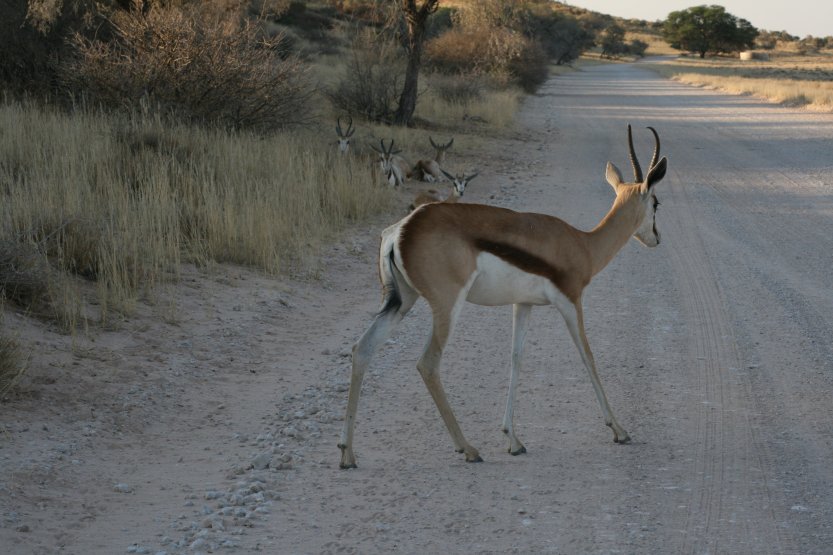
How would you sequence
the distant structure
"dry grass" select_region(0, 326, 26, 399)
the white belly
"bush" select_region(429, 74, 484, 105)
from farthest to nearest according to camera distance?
the distant structure → "bush" select_region(429, 74, 484, 105) → "dry grass" select_region(0, 326, 26, 399) → the white belly

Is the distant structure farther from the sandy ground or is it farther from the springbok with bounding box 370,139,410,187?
the sandy ground

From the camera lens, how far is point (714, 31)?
4316 inches

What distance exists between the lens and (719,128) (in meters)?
25.3

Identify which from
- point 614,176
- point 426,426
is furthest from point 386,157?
point 426,426

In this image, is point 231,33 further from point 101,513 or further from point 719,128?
point 719,128

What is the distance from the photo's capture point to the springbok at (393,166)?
52.2ft

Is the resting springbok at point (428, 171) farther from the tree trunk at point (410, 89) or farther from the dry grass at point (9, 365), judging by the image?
the dry grass at point (9, 365)

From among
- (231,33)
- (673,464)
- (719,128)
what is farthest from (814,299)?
(719,128)

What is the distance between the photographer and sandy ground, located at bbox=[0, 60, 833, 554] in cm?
441

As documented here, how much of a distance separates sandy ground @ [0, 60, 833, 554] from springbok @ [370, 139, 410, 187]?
5.57 meters

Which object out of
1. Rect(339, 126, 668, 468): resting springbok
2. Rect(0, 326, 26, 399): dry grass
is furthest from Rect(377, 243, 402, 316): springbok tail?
Rect(0, 326, 26, 399): dry grass

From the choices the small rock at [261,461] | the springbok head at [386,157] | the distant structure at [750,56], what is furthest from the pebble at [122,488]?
the distant structure at [750,56]

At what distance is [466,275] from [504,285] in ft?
0.84

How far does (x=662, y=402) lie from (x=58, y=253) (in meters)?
5.03
